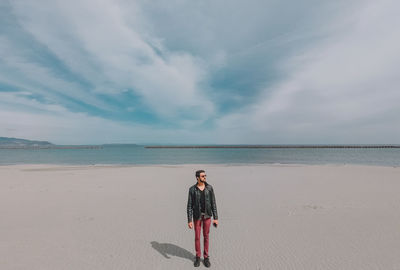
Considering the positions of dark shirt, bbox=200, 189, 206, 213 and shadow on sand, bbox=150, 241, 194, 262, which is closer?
dark shirt, bbox=200, 189, 206, 213

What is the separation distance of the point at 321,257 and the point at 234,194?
702 cm

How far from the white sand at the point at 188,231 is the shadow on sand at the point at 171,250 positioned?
0.03 metres

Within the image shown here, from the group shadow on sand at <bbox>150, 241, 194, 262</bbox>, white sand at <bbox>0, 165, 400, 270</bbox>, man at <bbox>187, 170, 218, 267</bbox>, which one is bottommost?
shadow on sand at <bbox>150, 241, 194, 262</bbox>

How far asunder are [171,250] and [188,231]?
4.37ft

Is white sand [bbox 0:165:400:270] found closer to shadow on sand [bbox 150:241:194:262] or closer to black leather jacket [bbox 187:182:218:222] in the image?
shadow on sand [bbox 150:241:194:262]

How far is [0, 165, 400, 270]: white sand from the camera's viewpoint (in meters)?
5.08

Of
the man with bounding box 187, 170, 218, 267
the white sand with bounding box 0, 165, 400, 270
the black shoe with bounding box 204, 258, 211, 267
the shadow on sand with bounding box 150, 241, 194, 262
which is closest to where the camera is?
the man with bounding box 187, 170, 218, 267

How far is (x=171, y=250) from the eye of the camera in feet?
18.6

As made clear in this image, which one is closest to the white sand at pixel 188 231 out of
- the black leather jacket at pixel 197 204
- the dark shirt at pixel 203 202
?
the black leather jacket at pixel 197 204

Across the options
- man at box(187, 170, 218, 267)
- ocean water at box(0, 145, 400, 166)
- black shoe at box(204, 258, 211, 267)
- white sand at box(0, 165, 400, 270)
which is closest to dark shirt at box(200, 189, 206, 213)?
man at box(187, 170, 218, 267)

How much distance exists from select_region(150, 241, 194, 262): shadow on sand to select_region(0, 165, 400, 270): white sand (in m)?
0.03

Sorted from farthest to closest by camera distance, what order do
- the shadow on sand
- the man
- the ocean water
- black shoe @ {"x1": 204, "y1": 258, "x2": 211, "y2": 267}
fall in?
the ocean water → the shadow on sand → black shoe @ {"x1": 204, "y1": 258, "x2": 211, "y2": 267} → the man

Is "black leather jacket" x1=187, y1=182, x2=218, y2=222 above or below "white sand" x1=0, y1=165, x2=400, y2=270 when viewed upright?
above

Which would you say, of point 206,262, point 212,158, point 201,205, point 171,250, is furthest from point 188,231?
point 212,158
